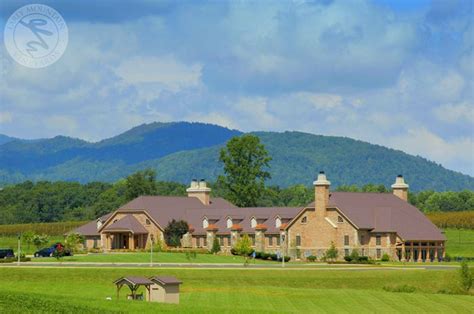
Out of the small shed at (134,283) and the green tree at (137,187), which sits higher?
the green tree at (137,187)

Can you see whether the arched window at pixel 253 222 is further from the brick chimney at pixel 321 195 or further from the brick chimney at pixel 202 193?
the brick chimney at pixel 202 193

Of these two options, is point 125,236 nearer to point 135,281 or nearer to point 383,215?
point 383,215

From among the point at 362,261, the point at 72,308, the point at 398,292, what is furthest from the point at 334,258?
the point at 72,308

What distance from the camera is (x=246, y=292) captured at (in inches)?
3039

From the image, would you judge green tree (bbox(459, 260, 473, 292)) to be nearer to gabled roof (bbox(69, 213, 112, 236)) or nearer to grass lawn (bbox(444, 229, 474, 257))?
grass lawn (bbox(444, 229, 474, 257))

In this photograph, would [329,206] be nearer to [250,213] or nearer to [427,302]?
[250,213]

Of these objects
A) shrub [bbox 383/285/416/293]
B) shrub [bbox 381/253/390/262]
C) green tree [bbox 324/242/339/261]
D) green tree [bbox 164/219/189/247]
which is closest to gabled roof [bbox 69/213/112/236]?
green tree [bbox 164/219/189/247]

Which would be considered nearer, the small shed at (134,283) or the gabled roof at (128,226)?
the small shed at (134,283)

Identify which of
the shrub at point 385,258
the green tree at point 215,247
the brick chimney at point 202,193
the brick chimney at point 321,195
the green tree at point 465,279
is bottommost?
the green tree at point 465,279

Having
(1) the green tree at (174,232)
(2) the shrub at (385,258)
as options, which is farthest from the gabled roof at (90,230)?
(2) the shrub at (385,258)

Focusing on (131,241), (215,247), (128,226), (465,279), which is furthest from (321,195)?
(465,279)

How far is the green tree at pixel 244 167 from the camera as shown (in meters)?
156

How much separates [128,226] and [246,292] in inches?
2099

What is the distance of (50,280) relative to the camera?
273 ft
